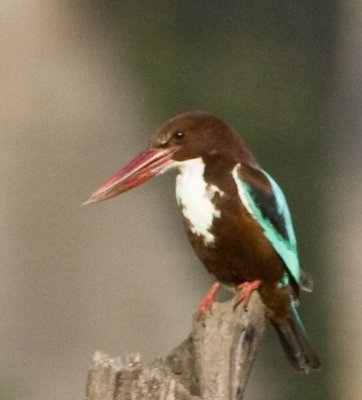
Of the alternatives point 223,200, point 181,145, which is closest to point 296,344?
point 223,200

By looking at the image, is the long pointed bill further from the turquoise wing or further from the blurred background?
the blurred background

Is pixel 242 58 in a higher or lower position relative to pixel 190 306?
higher

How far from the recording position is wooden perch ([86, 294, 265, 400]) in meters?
1.49

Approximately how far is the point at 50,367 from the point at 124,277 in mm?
397

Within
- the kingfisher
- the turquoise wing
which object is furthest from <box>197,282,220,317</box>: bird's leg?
the turquoise wing

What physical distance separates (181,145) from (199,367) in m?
0.45

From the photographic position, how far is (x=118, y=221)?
11.9 feet

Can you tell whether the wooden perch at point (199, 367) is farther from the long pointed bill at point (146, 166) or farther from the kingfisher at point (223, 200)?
the long pointed bill at point (146, 166)

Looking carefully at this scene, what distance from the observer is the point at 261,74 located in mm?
3549

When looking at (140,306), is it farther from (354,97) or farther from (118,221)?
(354,97)

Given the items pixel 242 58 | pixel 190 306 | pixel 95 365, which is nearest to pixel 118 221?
pixel 190 306

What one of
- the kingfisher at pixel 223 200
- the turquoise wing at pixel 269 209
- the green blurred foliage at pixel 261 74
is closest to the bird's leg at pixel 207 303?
the kingfisher at pixel 223 200

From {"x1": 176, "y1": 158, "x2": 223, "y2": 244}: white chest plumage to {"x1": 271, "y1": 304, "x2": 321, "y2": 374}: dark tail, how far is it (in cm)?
24

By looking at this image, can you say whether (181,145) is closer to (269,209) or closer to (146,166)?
(146,166)
